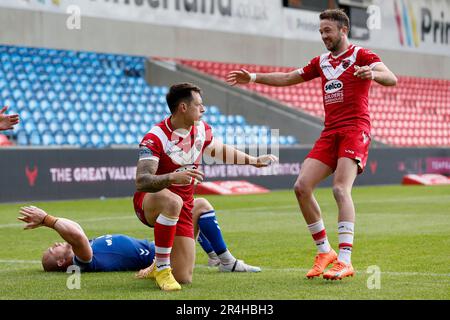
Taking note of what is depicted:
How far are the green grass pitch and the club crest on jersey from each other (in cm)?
149

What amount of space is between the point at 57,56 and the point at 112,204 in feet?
26.8

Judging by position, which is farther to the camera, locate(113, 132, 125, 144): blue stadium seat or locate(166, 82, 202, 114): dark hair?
locate(113, 132, 125, 144): blue stadium seat

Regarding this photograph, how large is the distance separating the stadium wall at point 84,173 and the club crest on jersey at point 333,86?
34.9 feet

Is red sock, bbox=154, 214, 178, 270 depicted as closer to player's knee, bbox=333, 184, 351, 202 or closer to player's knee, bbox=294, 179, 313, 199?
player's knee, bbox=294, 179, 313, 199

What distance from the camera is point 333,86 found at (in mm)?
7434

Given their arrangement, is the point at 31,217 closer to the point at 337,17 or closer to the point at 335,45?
the point at 335,45

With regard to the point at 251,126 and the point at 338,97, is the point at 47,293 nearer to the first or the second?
the point at 338,97

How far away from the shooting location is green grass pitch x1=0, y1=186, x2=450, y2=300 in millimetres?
6262

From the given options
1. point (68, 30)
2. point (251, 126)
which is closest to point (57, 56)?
point (68, 30)

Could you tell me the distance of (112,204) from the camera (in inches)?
656

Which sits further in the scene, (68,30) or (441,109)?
(441,109)

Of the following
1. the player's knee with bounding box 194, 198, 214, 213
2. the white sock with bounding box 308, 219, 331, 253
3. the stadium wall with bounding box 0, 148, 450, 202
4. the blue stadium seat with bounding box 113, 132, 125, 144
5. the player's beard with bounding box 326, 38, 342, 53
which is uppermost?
the player's beard with bounding box 326, 38, 342, 53

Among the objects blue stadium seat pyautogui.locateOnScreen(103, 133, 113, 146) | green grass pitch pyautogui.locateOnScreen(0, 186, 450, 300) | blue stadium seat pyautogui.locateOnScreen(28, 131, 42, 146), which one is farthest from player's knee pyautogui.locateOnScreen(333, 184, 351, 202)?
blue stadium seat pyautogui.locateOnScreen(103, 133, 113, 146)

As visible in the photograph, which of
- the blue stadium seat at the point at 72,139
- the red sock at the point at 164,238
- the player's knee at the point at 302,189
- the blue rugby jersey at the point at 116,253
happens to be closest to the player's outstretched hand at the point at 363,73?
the player's knee at the point at 302,189
